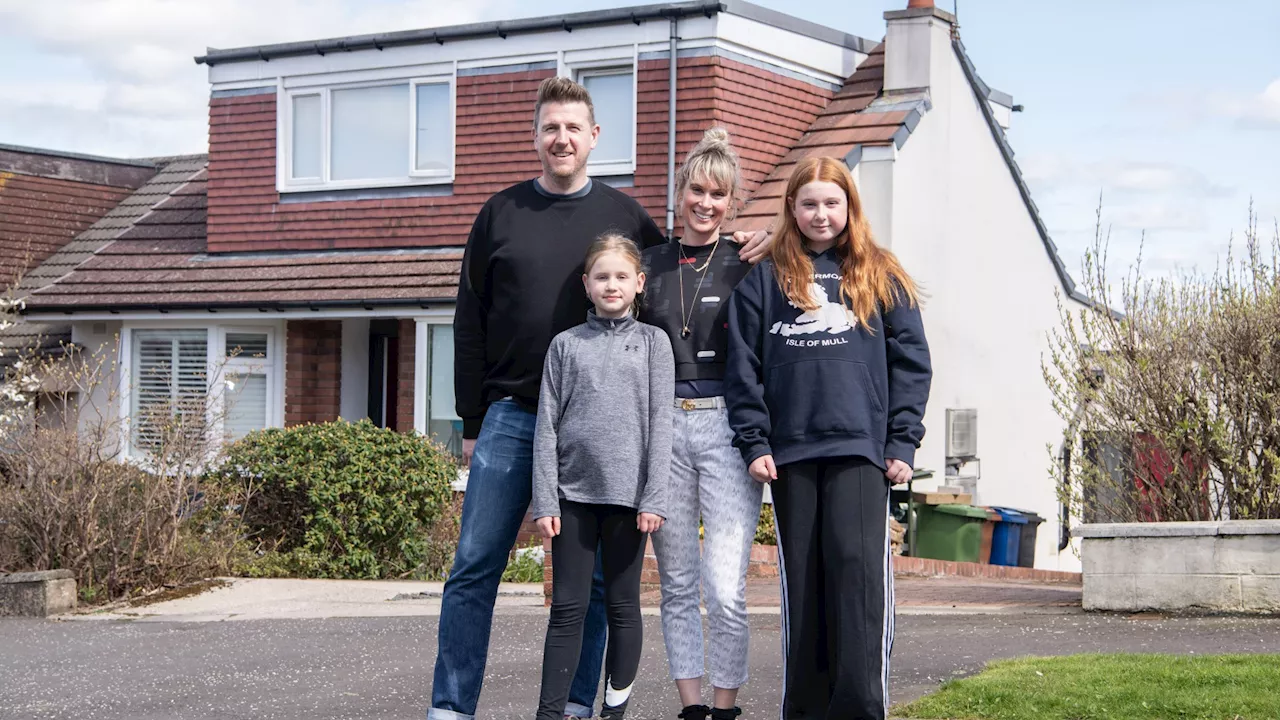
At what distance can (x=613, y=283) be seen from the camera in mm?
5539

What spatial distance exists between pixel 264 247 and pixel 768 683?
14.0m

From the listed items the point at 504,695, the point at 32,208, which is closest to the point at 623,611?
the point at 504,695

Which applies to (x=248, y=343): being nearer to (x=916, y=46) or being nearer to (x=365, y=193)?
(x=365, y=193)

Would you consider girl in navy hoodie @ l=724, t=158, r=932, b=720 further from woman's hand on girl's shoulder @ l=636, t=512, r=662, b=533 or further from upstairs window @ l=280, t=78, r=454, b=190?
upstairs window @ l=280, t=78, r=454, b=190

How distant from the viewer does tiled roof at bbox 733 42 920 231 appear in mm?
17188

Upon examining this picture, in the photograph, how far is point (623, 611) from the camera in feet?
18.5

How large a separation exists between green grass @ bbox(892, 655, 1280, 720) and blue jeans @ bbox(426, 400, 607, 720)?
5.69 ft

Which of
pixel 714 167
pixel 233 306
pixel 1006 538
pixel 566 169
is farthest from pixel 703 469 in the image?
pixel 233 306

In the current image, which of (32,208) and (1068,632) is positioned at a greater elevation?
(32,208)

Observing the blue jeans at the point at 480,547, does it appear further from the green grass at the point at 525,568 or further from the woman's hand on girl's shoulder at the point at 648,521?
the green grass at the point at 525,568

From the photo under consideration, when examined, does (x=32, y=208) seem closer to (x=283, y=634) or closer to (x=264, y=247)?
(x=264, y=247)

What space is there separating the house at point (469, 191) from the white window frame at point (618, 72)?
0.09 feet

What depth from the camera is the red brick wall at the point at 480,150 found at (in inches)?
695

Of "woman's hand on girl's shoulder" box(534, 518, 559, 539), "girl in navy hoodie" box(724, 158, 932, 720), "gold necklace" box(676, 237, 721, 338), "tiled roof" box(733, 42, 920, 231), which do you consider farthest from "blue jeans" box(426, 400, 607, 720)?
"tiled roof" box(733, 42, 920, 231)
